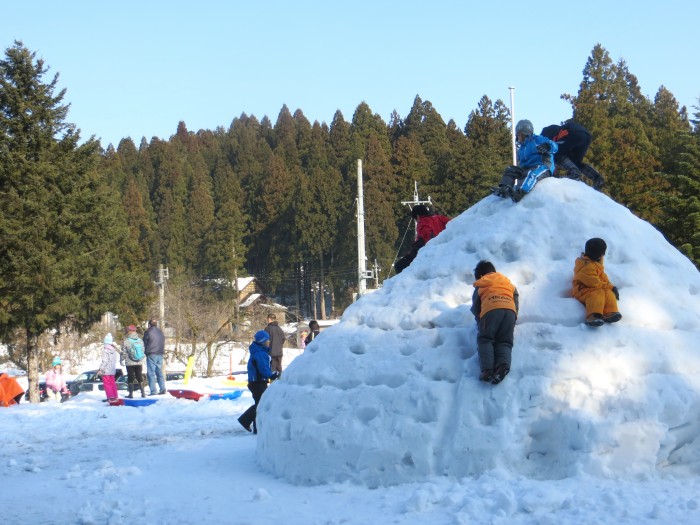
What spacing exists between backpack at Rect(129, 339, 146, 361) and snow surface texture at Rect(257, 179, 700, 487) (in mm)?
9747

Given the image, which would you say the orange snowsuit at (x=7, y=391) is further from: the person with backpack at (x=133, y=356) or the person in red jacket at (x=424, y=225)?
the person in red jacket at (x=424, y=225)

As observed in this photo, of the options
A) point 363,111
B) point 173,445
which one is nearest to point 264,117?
point 363,111

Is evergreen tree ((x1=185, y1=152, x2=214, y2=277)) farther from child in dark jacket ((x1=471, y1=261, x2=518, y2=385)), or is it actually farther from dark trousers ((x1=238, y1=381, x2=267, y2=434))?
child in dark jacket ((x1=471, y1=261, x2=518, y2=385))

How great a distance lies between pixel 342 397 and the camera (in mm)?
7375

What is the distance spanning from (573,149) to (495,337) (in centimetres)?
345

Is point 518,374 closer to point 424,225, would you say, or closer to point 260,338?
point 424,225

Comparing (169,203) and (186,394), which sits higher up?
(169,203)

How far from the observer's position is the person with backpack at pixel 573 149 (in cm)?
934

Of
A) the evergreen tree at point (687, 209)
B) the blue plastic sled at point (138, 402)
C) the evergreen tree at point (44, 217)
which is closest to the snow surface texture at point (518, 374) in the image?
the blue plastic sled at point (138, 402)

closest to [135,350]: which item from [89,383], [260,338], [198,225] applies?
[260,338]

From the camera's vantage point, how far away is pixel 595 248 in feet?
23.9

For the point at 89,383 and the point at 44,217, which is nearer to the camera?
the point at 44,217

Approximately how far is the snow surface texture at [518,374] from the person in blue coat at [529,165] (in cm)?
19

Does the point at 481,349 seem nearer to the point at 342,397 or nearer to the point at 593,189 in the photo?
the point at 342,397
